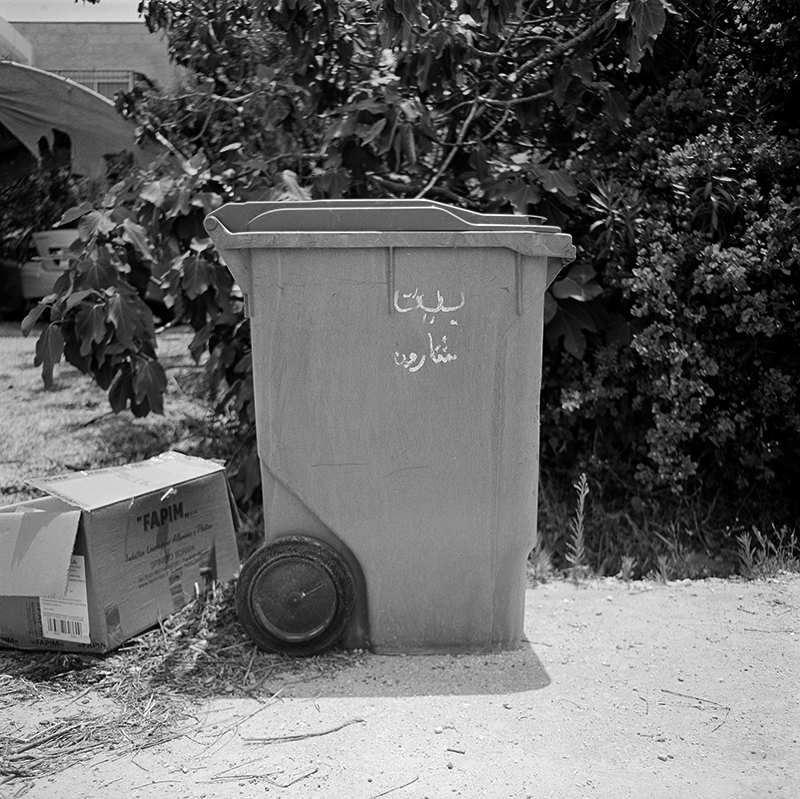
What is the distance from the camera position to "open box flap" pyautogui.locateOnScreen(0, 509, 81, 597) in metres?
3.23

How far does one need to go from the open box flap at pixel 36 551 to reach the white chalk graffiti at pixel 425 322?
1264 mm

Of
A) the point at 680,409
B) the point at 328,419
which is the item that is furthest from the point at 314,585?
the point at 680,409

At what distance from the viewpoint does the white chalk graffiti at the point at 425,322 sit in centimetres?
311

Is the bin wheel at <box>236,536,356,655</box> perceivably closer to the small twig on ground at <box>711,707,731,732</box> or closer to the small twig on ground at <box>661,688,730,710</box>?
the small twig on ground at <box>661,688,730,710</box>

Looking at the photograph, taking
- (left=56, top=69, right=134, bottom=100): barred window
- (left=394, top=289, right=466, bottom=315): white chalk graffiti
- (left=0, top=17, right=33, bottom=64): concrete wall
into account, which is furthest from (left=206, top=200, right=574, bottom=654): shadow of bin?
(left=56, top=69, right=134, bottom=100): barred window

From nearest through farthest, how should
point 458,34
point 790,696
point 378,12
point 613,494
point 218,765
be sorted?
point 218,765 < point 790,696 < point 378,12 < point 458,34 < point 613,494

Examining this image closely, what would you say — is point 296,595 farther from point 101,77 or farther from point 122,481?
point 101,77

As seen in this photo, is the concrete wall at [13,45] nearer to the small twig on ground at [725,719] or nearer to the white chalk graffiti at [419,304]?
the white chalk graffiti at [419,304]

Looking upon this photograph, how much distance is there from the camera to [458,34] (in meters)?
4.56

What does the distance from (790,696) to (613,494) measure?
1908mm

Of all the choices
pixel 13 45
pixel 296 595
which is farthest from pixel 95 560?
pixel 13 45

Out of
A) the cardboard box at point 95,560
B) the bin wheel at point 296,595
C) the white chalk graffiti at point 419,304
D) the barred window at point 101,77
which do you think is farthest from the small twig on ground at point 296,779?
the barred window at point 101,77

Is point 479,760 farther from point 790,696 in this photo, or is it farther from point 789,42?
point 789,42

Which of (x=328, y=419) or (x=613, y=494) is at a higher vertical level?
(x=328, y=419)
